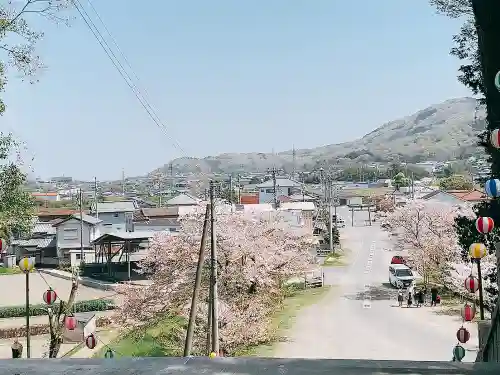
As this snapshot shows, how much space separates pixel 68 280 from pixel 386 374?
28.2 m

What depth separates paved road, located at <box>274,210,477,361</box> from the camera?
1420cm

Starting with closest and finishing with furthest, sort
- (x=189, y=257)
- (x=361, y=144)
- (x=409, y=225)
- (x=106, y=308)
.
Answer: (x=189, y=257), (x=106, y=308), (x=409, y=225), (x=361, y=144)

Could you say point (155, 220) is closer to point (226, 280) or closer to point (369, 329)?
point (226, 280)

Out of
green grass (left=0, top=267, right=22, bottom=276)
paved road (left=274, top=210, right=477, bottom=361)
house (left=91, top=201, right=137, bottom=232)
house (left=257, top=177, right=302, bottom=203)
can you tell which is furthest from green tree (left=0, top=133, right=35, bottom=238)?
house (left=257, top=177, right=302, bottom=203)

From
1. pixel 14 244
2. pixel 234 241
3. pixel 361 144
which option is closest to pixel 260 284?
pixel 234 241

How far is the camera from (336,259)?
34.5 meters

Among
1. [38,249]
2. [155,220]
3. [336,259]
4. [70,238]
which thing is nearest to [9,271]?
[38,249]

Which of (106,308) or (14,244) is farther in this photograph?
(14,244)

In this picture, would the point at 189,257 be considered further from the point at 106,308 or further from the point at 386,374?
the point at 386,374

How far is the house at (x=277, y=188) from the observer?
61.4 m

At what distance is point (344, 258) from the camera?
115ft

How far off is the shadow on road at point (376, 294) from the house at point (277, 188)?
36397mm

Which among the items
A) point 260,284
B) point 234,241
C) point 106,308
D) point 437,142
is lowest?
point 106,308

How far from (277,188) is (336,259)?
100ft
